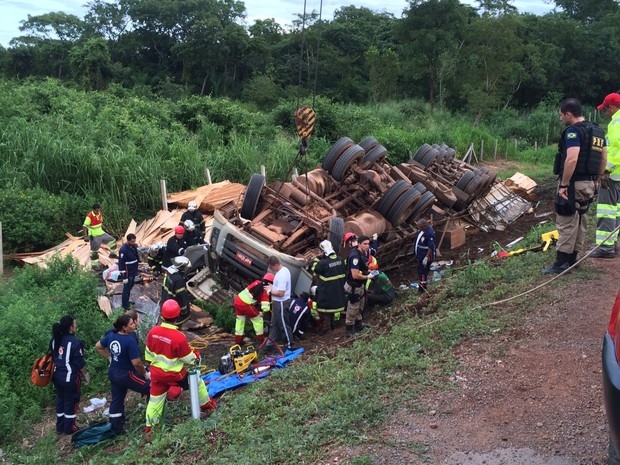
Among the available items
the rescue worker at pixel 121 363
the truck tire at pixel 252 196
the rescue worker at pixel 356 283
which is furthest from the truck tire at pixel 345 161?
the rescue worker at pixel 121 363

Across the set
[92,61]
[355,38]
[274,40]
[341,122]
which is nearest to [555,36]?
[355,38]

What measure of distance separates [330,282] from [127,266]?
3332 millimetres

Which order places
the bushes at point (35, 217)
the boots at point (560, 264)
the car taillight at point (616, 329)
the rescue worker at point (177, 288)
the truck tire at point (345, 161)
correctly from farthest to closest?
the bushes at point (35, 217) → the truck tire at point (345, 161) → the rescue worker at point (177, 288) → the boots at point (560, 264) → the car taillight at point (616, 329)

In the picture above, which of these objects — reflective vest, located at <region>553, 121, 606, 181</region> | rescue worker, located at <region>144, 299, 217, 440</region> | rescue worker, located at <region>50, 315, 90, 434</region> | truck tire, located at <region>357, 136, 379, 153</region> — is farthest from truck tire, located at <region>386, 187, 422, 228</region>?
rescue worker, located at <region>50, 315, 90, 434</region>

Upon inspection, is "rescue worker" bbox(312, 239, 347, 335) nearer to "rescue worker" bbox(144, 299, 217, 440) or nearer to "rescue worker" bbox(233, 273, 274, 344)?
"rescue worker" bbox(233, 273, 274, 344)

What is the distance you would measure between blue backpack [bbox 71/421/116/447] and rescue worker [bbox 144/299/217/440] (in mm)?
514

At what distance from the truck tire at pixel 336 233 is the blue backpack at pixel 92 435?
417 cm

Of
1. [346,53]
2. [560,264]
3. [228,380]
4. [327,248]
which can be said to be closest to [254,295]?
[327,248]

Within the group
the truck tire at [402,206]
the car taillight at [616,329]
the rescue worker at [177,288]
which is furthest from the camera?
the truck tire at [402,206]

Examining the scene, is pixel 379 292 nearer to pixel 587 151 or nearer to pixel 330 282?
pixel 330 282

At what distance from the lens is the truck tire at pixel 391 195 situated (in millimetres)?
10391

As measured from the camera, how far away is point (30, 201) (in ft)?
43.7

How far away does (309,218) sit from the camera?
955 cm

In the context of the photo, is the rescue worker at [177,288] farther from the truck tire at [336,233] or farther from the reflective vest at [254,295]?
the truck tire at [336,233]
